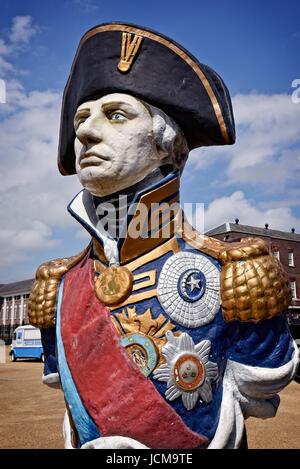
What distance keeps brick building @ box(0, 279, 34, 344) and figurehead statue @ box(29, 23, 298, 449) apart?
4214cm

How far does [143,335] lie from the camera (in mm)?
2006

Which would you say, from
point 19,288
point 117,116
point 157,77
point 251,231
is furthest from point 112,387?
point 19,288

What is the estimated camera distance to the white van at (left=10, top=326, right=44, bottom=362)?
68.8 feet

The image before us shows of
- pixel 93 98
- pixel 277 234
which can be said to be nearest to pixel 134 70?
pixel 93 98

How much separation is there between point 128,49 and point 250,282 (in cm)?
129

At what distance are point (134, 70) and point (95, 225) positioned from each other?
0.81 m

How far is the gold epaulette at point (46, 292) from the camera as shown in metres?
2.43

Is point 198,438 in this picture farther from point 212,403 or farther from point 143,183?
point 143,183

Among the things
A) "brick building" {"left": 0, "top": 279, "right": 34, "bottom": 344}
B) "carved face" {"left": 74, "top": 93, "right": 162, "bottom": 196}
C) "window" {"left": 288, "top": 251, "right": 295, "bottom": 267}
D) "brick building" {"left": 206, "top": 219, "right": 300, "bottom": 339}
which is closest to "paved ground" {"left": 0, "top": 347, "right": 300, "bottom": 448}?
"carved face" {"left": 74, "top": 93, "right": 162, "bottom": 196}

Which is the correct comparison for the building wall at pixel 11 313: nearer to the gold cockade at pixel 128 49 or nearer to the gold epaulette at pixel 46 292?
the gold epaulette at pixel 46 292

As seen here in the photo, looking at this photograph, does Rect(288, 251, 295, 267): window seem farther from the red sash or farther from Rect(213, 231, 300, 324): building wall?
the red sash

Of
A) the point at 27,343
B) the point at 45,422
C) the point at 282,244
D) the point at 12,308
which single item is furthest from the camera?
the point at 12,308

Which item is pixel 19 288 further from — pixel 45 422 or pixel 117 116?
pixel 117 116

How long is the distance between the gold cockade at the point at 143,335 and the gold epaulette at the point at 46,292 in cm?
52
